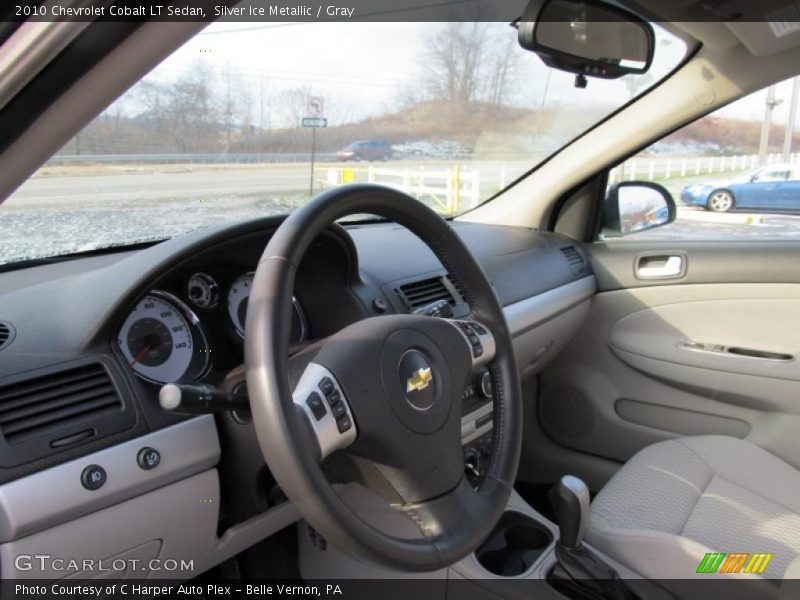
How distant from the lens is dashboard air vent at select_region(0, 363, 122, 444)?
4.17 feet

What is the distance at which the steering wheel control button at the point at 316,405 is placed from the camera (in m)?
1.13

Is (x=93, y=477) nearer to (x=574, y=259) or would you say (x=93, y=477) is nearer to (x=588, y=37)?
(x=588, y=37)

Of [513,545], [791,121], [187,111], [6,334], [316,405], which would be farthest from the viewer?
[791,121]

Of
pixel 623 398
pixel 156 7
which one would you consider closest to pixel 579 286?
pixel 623 398

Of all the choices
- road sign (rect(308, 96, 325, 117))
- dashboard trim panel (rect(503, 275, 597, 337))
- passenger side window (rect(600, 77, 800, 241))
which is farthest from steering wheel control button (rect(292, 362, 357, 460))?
passenger side window (rect(600, 77, 800, 241))

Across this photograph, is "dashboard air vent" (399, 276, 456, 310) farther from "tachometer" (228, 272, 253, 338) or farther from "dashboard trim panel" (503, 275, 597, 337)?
"tachometer" (228, 272, 253, 338)

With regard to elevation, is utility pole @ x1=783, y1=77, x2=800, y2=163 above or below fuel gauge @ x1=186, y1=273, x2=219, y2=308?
above

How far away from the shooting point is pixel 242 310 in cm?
171

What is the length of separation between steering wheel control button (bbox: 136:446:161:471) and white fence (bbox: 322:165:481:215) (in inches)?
34.3

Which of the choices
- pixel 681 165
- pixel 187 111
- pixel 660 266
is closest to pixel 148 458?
pixel 187 111

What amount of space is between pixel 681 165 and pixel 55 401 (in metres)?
2.54

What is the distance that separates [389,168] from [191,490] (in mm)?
1253

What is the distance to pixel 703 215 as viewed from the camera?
2.95 metres

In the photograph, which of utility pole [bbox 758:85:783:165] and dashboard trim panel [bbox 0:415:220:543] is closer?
dashboard trim panel [bbox 0:415:220:543]
